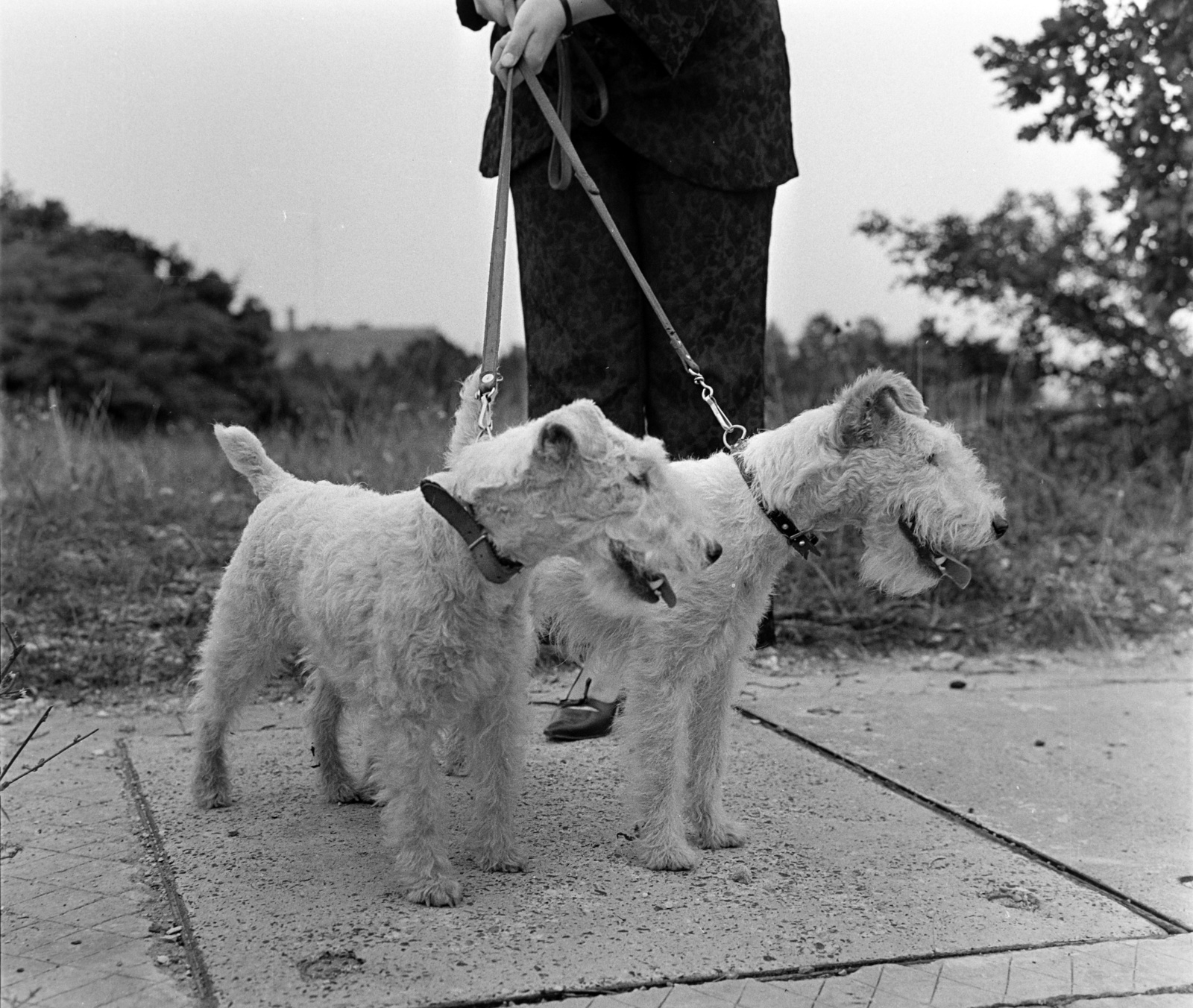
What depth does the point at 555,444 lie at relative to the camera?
8.65ft

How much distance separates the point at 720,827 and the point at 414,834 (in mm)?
853

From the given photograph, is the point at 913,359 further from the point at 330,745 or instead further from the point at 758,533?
the point at 330,745

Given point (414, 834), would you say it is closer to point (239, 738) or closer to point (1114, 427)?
point (239, 738)

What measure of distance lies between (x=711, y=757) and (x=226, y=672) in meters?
1.37

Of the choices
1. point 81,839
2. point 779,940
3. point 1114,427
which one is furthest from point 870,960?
point 1114,427

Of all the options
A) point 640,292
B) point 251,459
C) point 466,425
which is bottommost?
point 251,459

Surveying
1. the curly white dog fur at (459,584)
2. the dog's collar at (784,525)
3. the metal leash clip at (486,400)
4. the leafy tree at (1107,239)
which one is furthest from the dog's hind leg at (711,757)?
the leafy tree at (1107,239)

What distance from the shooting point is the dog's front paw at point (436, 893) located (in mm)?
2785

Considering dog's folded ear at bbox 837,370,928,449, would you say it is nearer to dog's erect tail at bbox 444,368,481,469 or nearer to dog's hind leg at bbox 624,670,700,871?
dog's hind leg at bbox 624,670,700,871

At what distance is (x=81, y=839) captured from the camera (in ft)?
10.3

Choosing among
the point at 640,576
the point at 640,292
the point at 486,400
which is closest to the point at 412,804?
the point at 640,576

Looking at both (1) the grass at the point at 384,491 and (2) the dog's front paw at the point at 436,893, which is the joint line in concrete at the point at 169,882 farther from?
(1) the grass at the point at 384,491

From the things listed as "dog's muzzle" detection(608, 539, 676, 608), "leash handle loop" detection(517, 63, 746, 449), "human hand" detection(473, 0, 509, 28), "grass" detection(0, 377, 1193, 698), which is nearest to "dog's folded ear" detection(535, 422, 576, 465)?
"dog's muzzle" detection(608, 539, 676, 608)

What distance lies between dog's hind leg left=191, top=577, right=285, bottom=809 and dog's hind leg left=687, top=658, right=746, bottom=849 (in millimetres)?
1168
